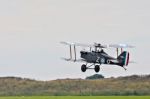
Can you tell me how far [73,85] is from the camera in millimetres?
170375

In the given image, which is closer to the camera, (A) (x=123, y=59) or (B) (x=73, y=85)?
(A) (x=123, y=59)

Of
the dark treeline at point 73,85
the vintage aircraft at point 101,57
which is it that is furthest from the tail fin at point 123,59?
the dark treeline at point 73,85

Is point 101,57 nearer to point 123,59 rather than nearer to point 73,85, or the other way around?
point 123,59

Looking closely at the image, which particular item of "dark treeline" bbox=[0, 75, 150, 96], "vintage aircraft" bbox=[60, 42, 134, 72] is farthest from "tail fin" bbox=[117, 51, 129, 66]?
"dark treeline" bbox=[0, 75, 150, 96]

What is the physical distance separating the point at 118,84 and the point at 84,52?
7005cm

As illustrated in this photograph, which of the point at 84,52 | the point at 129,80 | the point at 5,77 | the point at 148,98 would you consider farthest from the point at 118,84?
the point at 84,52

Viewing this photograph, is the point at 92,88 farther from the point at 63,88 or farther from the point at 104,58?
the point at 104,58

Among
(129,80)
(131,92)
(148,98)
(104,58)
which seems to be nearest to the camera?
(104,58)

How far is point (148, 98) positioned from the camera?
11856 cm

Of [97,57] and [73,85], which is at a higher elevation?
[73,85]

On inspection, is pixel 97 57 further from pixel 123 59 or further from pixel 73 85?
pixel 73 85

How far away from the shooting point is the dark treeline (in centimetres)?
16125

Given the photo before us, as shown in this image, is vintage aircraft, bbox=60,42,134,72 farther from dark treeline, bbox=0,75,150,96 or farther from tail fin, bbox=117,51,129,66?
dark treeline, bbox=0,75,150,96

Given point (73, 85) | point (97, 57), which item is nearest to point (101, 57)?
point (97, 57)
